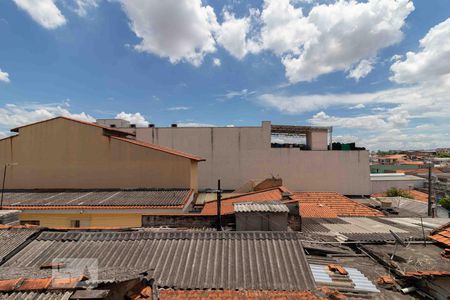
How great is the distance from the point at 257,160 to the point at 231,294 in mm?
24809

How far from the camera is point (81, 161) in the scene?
57.4 ft

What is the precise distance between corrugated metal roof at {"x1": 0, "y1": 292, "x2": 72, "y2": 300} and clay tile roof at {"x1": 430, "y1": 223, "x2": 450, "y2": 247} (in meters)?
10.0

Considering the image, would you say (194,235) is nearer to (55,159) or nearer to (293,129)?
(55,159)

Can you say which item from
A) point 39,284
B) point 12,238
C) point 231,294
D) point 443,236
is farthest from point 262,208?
point 12,238

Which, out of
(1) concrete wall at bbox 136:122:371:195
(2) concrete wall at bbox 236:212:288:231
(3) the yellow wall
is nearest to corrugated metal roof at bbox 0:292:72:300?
(2) concrete wall at bbox 236:212:288:231

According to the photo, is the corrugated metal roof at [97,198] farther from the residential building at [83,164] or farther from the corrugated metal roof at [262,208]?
the corrugated metal roof at [262,208]

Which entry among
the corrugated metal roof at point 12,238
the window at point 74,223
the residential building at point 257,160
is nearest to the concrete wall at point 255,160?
the residential building at point 257,160

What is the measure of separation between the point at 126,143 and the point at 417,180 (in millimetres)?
48565

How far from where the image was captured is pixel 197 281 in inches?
198

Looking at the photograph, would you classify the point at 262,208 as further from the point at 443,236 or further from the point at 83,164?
the point at 83,164

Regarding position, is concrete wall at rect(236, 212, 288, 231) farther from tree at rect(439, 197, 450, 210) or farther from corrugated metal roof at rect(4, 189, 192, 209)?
tree at rect(439, 197, 450, 210)

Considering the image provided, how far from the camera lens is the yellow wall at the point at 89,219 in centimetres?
1345

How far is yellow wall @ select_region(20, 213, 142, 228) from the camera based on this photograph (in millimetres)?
13453

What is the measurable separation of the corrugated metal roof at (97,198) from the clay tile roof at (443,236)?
11264mm
